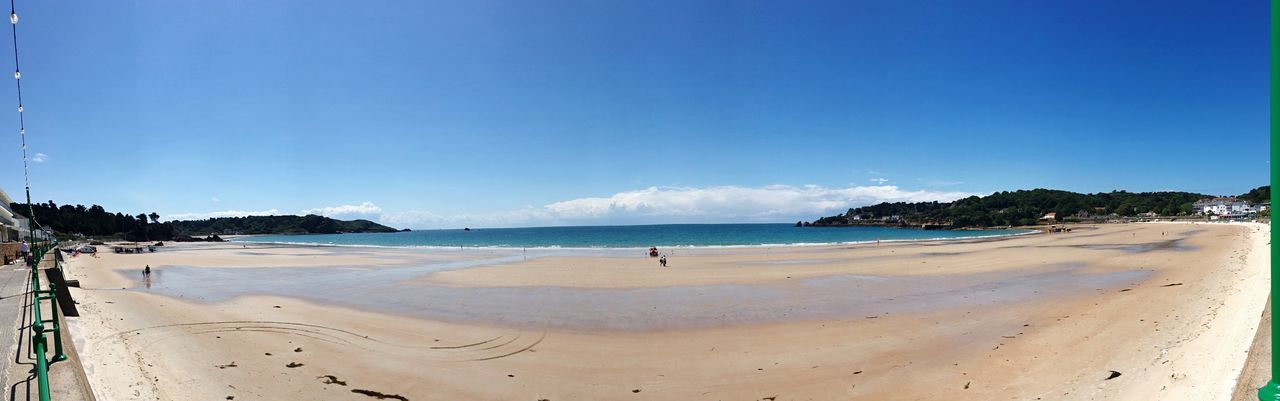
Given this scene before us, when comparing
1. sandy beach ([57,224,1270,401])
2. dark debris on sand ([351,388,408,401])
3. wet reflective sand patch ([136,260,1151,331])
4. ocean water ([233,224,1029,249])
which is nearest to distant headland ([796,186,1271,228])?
ocean water ([233,224,1029,249])

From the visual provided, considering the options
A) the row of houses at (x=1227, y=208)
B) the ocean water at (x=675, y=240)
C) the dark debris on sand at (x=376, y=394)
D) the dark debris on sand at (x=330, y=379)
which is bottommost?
the ocean water at (x=675, y=240)

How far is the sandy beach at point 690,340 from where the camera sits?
7.80 metres

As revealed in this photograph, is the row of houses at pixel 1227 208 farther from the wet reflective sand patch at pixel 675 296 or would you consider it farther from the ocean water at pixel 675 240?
the wet reflective sand patch at pixel 675 296

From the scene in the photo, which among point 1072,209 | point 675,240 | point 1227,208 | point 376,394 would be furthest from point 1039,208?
point 376,394

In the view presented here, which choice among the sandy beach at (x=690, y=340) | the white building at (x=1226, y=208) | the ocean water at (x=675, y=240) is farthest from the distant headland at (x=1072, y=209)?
the sandy beach at (x=690, y=340)

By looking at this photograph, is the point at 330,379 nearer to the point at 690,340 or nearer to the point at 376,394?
the point at 376,394

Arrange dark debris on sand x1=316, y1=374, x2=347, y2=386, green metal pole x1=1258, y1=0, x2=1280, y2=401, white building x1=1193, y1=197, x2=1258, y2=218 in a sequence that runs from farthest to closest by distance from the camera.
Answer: white building x1=1193, y1=197, x2=1258, y2=218, dark debris on sand x1=316, y1=374, x2=347, y2=386, green metal pole x1=1258, y1=0, x2=1280, y2=401

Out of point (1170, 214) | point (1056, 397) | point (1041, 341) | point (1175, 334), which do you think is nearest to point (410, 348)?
point (1056, 397)

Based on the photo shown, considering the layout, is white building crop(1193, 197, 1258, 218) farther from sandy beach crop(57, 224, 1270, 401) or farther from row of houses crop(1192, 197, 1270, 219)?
sandy beach crop(57, 224, 1270, 401)

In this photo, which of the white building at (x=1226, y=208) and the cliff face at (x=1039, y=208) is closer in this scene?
the white building at (x=1226, y=208)

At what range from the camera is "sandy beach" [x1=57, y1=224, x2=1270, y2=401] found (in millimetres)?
7797

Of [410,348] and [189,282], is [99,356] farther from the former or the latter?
[189,282]

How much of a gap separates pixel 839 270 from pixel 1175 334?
644 inches

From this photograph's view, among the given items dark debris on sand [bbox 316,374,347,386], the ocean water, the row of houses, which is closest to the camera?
dark debris on sand [bbox 316,374,347,386]
